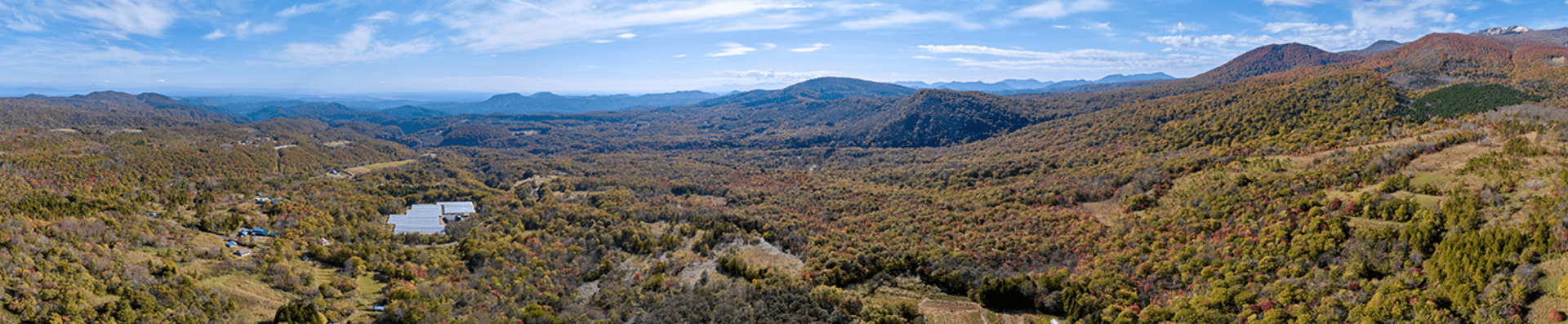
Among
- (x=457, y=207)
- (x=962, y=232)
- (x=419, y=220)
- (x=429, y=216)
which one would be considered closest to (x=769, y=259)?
(x=962, y=232)

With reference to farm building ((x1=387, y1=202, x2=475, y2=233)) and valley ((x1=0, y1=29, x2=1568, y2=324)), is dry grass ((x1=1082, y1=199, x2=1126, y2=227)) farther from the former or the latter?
farm building ((x1=387, y1=202, x2=475, y2=233))

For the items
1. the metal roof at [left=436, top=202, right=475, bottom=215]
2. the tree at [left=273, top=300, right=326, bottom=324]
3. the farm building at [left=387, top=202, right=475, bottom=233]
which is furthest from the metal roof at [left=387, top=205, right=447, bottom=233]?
the tree at [left=273, top=300, right=326, bottom=324]

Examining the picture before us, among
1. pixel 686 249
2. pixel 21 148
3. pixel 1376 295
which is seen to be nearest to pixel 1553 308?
pixel 1376 295

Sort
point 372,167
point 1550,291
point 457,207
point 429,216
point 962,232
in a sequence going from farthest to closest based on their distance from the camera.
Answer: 1. point 372,167
2. point 457,207
3. point 429,216
4. point 962,232
5. point 1550,291

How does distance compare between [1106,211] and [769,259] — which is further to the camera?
[769,259]

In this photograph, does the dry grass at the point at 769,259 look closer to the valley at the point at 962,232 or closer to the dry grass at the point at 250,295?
the valley at the point at 962,232

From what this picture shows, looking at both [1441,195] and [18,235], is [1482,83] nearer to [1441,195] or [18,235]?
[1441,195]

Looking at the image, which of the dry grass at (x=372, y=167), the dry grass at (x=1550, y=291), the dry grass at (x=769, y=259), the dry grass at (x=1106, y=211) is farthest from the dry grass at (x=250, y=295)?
the dry grass at (x=372, y=167)

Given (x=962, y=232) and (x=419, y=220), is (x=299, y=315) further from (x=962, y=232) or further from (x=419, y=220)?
(x=962, y=232)
